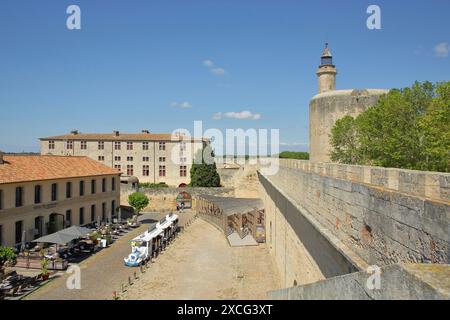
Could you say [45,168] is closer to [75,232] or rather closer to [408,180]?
[75,232]

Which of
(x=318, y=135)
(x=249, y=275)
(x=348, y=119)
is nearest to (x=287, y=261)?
(x=249, y=275)

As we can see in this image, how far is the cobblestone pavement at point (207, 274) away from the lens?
606 inches

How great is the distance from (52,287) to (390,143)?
1707 centimetres

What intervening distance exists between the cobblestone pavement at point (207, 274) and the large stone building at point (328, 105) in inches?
460

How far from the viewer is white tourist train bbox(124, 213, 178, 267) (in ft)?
64.2

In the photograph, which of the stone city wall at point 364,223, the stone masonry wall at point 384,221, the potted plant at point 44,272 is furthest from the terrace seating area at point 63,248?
the stone masonry wall at point 384,221

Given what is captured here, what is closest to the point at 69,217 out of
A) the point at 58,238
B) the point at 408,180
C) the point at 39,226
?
the point at 39,226

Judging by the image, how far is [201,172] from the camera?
1891 inches

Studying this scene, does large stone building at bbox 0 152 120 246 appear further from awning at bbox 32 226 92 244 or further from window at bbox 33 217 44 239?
awning at bbox 32 226 92 244

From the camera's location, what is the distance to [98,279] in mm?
17078

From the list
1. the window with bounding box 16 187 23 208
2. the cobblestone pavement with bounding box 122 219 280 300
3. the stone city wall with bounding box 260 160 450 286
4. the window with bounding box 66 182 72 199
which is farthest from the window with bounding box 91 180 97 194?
the stone city wall with bounding box 260 160 450 286

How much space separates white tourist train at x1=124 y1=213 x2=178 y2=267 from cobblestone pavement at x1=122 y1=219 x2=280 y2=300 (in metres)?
0.61

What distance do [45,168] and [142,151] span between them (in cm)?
2550
